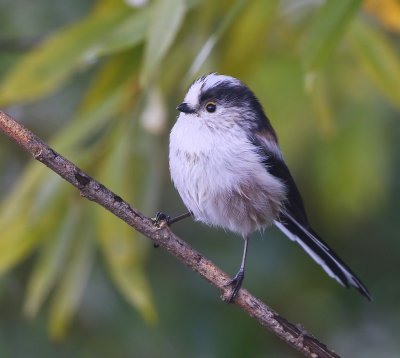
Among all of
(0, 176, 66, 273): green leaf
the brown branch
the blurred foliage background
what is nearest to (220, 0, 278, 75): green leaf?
the blurred foliage background

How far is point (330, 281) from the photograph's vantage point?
3.72m

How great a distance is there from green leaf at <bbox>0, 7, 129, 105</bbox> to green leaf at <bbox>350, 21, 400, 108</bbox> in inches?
28.0

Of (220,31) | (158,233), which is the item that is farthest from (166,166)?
(158,233)

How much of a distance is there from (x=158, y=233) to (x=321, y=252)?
2.76 feet

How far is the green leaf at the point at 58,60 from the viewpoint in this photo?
8.53 feet

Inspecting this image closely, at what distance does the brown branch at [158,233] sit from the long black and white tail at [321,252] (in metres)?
0.47

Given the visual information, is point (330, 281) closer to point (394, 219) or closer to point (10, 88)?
point (394, 219)

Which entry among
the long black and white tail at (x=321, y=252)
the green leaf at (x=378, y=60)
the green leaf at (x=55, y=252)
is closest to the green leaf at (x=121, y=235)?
the green leaf at (x=55, y=252)

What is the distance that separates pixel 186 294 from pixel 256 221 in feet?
3.64

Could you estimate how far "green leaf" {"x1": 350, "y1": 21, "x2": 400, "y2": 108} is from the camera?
2574mm

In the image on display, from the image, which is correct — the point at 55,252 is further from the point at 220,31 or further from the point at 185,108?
the point at 220,31

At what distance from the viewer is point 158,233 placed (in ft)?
6.16

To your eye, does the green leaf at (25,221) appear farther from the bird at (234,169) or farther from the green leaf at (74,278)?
the bird at (234,169)

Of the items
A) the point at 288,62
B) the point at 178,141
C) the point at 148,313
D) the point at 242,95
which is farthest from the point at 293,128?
the point at 148,313
